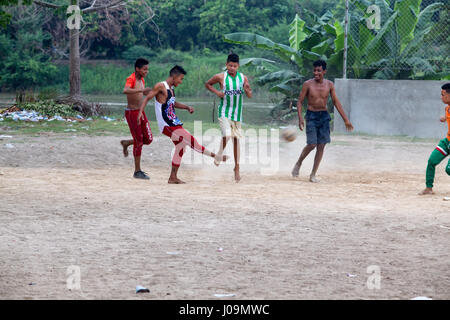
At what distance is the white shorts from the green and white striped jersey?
60mm

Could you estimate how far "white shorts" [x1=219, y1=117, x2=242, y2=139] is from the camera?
990 cm

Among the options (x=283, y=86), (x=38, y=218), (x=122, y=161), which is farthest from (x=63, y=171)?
(x=283, y=86)

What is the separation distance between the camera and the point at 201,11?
1799 inches

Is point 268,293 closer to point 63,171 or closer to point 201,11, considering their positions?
point 63,171

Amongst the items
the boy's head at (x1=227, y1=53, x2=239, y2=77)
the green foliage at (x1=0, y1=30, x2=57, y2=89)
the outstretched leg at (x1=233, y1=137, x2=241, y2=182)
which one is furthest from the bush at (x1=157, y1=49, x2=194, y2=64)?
the boy's head at (x1=227, y1=53, x2=239, y2=77)

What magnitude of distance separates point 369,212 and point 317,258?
86.7 inches

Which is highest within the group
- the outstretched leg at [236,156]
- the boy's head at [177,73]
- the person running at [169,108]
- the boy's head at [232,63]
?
the boy's head at [232,63]

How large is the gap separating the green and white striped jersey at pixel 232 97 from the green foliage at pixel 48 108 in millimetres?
8138

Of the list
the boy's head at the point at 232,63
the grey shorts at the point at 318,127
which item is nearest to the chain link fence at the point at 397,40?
the grey shorts at the point at 318,127

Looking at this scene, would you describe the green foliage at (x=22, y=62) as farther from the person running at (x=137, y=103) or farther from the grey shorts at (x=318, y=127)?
the grey shorts at (x=318, y=127)

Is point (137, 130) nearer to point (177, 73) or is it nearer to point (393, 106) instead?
point (177, 73)

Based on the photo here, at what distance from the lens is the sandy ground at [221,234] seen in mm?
4840

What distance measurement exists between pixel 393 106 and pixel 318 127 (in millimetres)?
6073

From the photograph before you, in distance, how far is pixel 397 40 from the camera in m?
18.2
